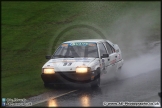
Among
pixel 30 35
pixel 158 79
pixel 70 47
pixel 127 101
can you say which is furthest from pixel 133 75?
pixel 30 35

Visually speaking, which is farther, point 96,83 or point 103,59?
point 103,59

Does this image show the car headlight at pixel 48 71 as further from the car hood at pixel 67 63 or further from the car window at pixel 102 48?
the car window at pixel 102 48

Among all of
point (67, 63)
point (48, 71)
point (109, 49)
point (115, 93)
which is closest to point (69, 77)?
point (67, 63)

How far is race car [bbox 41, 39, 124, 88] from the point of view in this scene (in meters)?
11.1

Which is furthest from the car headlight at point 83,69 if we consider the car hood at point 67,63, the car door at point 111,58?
the car door at point 111,58

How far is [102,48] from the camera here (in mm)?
12812

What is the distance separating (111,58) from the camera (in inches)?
513

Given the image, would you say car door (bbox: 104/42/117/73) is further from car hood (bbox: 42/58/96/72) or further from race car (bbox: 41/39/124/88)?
car hood (bbox: 42/58/96/72)

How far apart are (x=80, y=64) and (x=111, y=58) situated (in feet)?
6.88

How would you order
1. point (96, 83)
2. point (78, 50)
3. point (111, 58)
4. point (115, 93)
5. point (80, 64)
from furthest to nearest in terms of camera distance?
1. point (111, 58)
2. point (78, 50)
3. point (96, 83)
4. point (80, 64)
5. point (115, 93)

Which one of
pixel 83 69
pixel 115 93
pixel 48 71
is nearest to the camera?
pixel 115 93

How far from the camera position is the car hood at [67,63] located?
1120 centimetres

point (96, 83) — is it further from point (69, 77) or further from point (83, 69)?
point (69, 77)

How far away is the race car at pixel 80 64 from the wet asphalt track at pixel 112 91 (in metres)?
0.33
